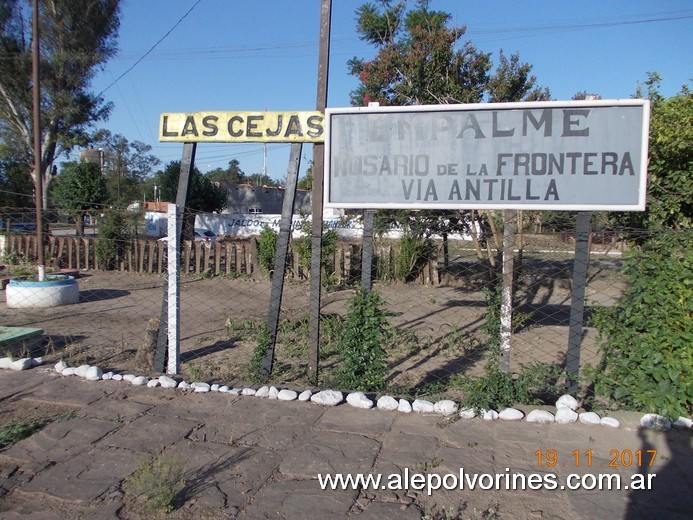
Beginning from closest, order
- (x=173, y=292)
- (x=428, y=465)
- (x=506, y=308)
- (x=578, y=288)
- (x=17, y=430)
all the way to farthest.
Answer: (x=428, y=465) → (x=17, y=430) → (x=578, y=288) → (x=506, y=308) → (x=173, y=292)

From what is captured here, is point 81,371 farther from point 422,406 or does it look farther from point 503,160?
point 503,160

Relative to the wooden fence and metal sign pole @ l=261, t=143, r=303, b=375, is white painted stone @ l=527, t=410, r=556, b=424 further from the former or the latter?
the wooden fence

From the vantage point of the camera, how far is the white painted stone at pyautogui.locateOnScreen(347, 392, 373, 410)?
4.89 metres

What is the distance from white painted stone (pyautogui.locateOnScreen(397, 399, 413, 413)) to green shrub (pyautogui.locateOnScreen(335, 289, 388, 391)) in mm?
445

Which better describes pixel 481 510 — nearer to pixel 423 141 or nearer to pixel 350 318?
pixel 350 318

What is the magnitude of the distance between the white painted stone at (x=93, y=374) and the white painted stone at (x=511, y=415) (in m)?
3.92

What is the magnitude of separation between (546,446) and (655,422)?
37.8 inches

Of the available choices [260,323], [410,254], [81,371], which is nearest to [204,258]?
[410,254]

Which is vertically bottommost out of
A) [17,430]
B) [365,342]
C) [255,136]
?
[17,430]

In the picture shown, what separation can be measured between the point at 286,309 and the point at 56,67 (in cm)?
2177

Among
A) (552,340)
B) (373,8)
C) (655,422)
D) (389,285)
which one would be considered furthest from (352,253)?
(655,422)

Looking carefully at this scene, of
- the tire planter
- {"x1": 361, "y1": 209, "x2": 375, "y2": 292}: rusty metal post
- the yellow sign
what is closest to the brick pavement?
{"x1": 361, "y1": 209, "x2": 375, "y2": 292}: rusty metal post

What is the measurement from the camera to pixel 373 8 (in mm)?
15078

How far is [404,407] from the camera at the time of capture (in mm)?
4797
